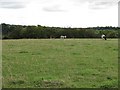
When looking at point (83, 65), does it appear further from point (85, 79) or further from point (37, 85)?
point (37, 85)

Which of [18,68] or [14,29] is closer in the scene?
[18,68]

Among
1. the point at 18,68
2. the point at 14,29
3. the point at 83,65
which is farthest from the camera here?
the point at 14,29

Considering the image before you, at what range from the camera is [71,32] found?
3206 inches

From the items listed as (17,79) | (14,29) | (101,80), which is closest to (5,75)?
(17,79)

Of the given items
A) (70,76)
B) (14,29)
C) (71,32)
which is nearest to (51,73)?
(70,76)

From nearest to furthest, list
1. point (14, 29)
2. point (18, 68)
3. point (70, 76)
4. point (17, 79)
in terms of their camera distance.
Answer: point (17, 79) < point (70, 76) < point (18, 68) < point (14, 29)

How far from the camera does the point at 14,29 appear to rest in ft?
248

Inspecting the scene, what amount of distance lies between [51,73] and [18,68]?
6.83 ft

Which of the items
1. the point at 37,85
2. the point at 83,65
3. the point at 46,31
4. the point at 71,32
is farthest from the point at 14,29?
the point at 37,85

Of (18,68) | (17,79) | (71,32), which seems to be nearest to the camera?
(17,79)

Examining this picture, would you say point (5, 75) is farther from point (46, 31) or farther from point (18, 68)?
point (46, 31)

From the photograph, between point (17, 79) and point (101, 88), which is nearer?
point (101, 88)

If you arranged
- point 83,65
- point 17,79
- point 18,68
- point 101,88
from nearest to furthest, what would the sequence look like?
1. point 101,88
2. point 17,79
3. point 18,68
4. point 83,65

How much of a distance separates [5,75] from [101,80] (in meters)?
→ 3.91
